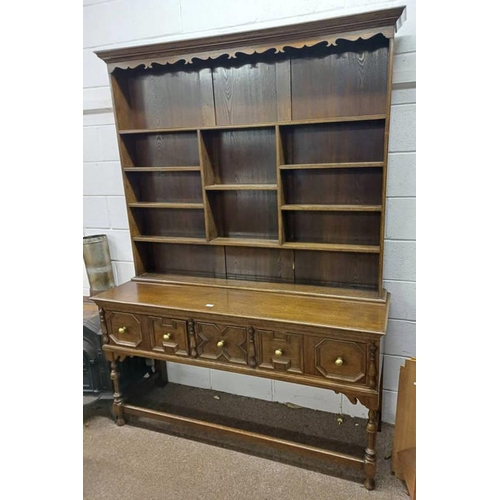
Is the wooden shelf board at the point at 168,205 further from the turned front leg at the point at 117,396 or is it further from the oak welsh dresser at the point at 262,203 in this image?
the turned front leg at the point at 117,396

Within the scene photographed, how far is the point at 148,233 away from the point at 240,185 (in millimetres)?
740

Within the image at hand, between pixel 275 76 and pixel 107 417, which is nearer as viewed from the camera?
pixel 275 76

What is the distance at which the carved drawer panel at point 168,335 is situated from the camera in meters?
1.90

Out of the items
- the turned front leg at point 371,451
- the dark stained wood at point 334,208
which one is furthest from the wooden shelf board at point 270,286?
the turned front leg at point 371,451

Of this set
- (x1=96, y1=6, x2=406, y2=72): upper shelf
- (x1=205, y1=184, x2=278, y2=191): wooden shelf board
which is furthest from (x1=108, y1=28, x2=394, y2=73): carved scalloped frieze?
(x1=205, y1=184, x2=278, y2=191): wooden shelf board

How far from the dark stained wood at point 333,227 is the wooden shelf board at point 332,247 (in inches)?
2.0

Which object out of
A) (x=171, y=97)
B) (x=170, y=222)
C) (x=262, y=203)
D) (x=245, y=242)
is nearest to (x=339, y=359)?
(x=245, y=242)

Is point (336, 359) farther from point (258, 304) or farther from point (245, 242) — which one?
point (245, 242)

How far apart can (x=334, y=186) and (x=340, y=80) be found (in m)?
0.50

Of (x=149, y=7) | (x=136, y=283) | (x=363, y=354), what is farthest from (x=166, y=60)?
(x=363, y=354)

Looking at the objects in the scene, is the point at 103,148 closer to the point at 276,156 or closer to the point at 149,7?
the point at 149,7

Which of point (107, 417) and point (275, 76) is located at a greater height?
point (275, 76)
